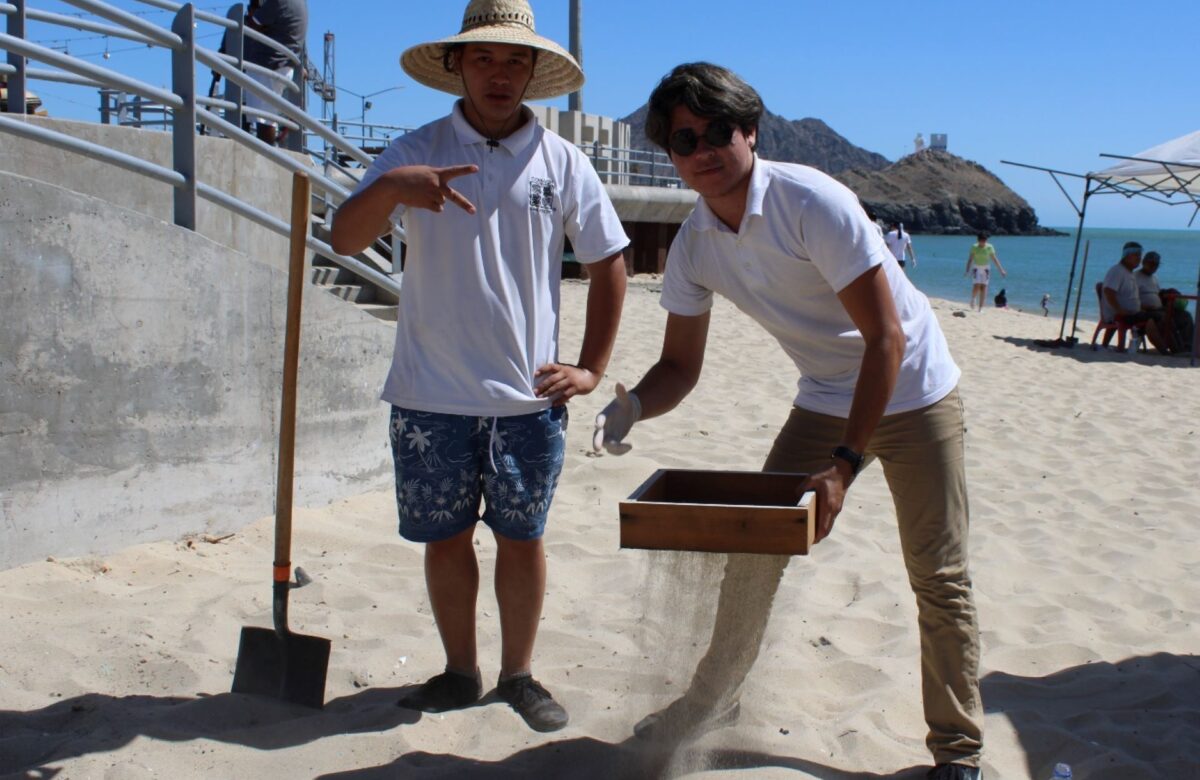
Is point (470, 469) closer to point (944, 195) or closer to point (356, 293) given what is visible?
point (356, 293)

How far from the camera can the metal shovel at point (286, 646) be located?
3281 mm

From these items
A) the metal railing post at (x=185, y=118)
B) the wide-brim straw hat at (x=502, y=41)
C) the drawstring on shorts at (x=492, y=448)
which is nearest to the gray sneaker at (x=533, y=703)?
the drawstring on shorts at (x=492, y=448)

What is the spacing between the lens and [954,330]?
15.0 m

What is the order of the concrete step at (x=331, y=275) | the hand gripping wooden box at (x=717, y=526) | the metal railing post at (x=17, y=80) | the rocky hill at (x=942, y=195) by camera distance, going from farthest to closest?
the rocky hill at (x=942, y=195) → the concrete step at (x=331, y=275) → the metal railing post at (x=17, y=80) → the hand gripping wooden box at (x=717, y=526)

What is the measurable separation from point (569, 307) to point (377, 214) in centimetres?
1081

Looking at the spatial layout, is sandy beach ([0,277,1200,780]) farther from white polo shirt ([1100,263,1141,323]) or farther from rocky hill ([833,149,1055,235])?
rocky hill ([833,149,1055,235])

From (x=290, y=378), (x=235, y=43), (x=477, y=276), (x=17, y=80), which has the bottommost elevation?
(x=290, y=378)

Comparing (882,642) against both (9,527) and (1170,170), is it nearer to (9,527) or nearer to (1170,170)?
(9,527)

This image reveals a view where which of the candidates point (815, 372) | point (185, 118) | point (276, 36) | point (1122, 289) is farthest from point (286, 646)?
point (1122, 289)

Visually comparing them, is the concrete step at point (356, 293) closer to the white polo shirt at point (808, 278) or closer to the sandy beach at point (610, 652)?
the sandy beach at point (610, 652)

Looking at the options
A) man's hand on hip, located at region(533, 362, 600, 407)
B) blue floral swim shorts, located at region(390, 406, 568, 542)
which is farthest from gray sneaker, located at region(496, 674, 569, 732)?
man's hand on hip, located at region(533, 362, 600, 407)

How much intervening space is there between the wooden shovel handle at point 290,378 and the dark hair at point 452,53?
0.54m

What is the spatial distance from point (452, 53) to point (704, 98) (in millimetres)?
899

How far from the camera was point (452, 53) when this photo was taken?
Result: 3201 mm
